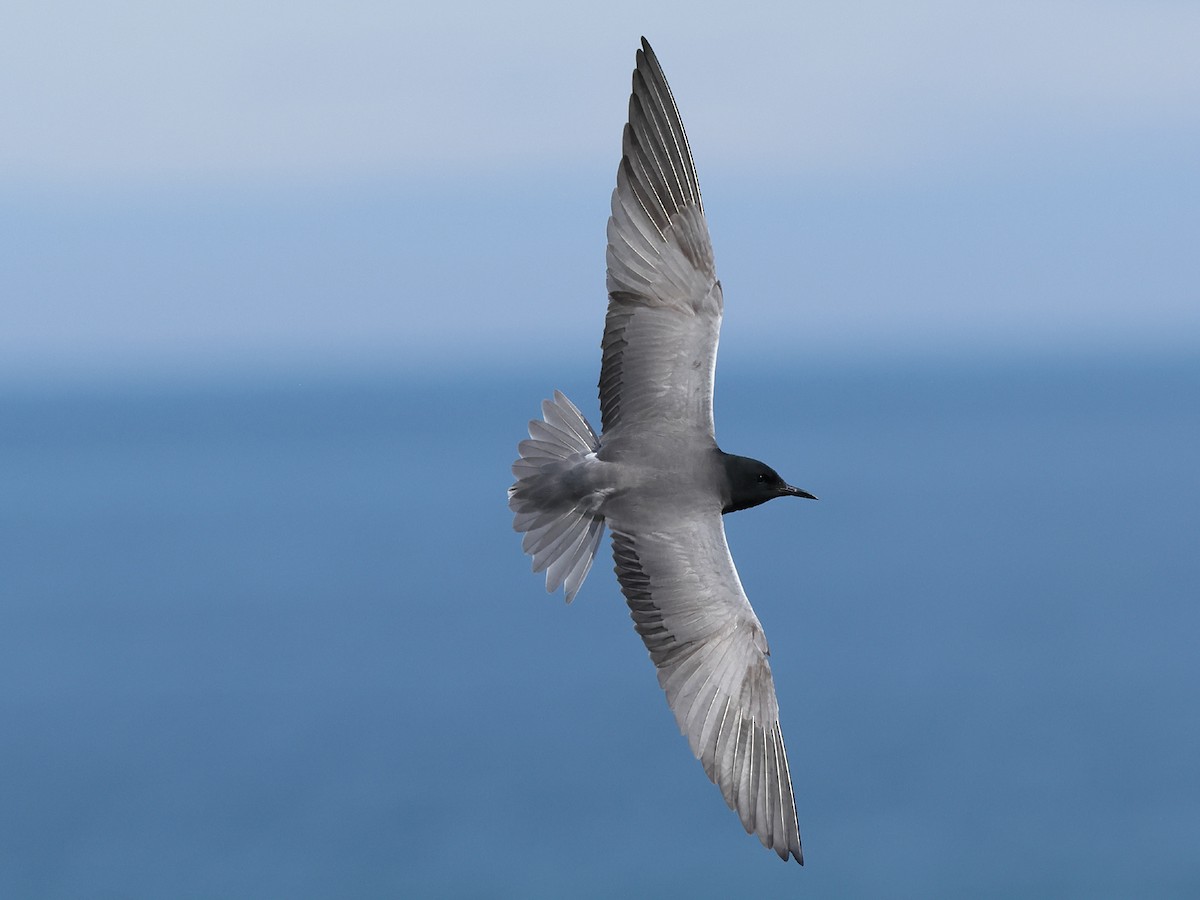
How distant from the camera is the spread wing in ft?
22.0

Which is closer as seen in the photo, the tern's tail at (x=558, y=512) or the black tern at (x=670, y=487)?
the black tern at (x=670, y=487)

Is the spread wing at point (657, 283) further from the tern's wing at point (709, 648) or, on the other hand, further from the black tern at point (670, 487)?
the tern's wing at point (709, 648)

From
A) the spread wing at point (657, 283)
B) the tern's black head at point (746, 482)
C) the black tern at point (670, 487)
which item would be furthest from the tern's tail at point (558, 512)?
the tern's black head at point (746, 482)

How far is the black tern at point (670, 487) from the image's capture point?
21.4 ft

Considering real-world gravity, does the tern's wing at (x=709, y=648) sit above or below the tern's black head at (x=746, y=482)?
below

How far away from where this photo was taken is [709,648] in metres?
6.55

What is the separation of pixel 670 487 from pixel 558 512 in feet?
1.87

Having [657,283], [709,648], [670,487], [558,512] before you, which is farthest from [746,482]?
[657,283]

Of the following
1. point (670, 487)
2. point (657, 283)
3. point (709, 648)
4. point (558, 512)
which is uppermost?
point (657, 283)

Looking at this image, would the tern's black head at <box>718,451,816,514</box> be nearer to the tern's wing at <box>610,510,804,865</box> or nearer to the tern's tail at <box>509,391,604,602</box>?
the tern's wing at <box>610,510,804,865</box>

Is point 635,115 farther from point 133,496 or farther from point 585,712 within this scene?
point 133,496

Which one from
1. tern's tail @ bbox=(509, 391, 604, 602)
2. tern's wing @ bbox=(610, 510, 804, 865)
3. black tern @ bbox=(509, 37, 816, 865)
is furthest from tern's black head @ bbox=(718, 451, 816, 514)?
tern's tail @ bbox=(509, 391, 604, 602)

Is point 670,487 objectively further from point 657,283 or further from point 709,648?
point 657,283

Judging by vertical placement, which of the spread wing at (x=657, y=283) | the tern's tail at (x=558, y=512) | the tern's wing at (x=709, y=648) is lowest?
the tern's wing at (x=709, y=648)
